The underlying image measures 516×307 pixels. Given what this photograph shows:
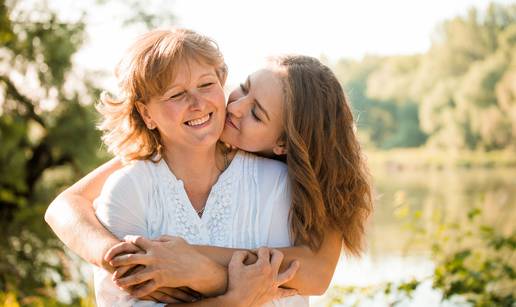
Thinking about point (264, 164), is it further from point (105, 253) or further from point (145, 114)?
point (105, 253)

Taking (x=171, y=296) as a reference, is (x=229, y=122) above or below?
above

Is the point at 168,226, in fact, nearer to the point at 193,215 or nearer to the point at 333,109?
the point at 193,215

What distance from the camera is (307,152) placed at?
227cm

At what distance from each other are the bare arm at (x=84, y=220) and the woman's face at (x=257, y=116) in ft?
1.40

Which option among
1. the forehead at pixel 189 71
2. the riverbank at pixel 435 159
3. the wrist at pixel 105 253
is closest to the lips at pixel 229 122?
the forehead at pixel 189 71

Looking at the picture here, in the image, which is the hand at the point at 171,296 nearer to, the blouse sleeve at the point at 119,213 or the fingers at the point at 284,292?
the blouse sleeve at the point at 119,213

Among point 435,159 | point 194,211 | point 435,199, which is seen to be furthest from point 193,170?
point 435,159

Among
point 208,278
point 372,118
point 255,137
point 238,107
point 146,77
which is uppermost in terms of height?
point 146,77

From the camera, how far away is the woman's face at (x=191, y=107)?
2.12m

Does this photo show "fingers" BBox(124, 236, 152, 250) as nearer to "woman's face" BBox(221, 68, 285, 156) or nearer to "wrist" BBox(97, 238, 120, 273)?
"wrist" BBox(97, 238, 120, 273)

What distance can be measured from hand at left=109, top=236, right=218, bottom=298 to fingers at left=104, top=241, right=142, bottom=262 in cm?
1

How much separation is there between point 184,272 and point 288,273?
1.10 ft

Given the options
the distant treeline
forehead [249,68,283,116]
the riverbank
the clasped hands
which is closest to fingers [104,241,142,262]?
the clasped hands

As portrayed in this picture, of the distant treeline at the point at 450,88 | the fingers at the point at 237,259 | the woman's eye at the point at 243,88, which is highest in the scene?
the woman's eye at the point at 243,88
